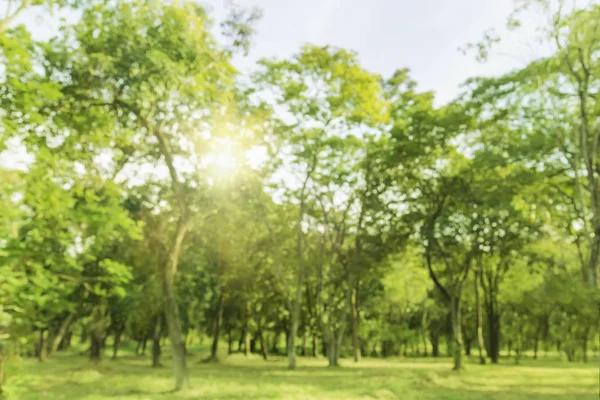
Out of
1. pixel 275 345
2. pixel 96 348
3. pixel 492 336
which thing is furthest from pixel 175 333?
pixel 275 345

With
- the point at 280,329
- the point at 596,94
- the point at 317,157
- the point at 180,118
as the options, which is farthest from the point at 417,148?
the point at 280,329

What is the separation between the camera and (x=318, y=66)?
29266mm

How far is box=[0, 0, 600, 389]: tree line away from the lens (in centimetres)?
830

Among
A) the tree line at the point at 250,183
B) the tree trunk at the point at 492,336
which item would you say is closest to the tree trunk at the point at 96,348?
the tree line at the point at 250,183

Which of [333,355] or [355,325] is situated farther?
[355,325]

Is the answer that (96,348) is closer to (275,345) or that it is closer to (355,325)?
(355,325)

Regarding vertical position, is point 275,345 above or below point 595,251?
below

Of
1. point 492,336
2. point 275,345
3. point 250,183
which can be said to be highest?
point 250,183

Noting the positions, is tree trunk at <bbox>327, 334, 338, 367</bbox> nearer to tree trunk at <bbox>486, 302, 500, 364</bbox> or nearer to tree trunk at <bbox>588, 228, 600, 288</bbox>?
tree trunk at <bbox>486, 302, 500, 364</bbox>

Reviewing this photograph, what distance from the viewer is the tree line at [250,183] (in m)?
8.30

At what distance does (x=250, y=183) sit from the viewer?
108 ft

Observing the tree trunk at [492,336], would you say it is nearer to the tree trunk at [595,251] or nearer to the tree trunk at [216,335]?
the tree trunk at [216,335]

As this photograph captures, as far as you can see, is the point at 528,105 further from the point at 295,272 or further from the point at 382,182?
the point at 295,272

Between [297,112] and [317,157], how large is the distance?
12.4 ft
